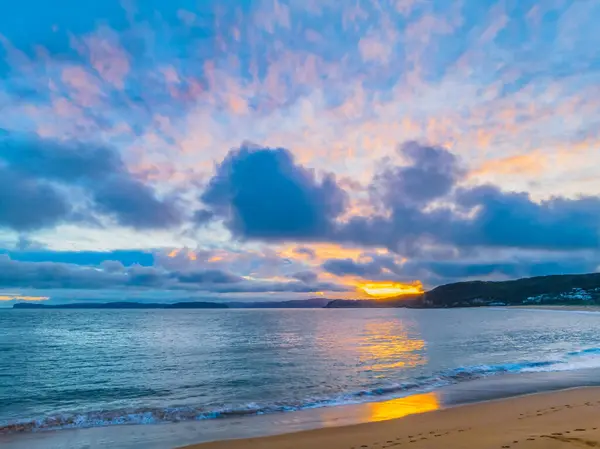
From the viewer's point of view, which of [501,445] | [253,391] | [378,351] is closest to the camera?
[501,445]

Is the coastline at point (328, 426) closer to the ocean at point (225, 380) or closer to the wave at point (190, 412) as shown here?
the ocean at point (225, 380)

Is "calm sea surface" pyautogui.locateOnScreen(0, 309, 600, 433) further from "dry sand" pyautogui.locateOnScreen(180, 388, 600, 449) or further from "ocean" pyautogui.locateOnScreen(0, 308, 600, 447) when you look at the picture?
"dry sand" pyautogui.locateOnScreen(180, 388, 600, 449)

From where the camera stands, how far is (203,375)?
29.0 metres

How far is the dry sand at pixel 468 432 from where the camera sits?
1190cm

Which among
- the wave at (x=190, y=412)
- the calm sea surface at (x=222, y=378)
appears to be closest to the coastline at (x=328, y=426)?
the wave at (x=190, y=412)

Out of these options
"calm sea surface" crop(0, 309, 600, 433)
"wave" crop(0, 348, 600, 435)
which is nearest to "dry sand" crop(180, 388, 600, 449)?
"wave" crop(0, 348, 600, 435)

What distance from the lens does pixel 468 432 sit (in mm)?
13336

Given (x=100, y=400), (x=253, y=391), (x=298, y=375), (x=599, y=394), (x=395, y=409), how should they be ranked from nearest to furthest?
(x=395, y=409) → (x=599, y=394) → (x=100, y=400) → (x=253, y=391) → (x=298, y=375)

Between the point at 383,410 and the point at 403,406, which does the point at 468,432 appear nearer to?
the point at 383,410

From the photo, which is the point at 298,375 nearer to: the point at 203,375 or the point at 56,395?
the point at 203,375

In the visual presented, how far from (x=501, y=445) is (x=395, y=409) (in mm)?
6748

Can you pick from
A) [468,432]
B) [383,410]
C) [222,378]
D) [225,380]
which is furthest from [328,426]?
[222,378]

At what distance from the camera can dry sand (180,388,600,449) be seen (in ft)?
39.0

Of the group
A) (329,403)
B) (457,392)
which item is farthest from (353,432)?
(457,392)
